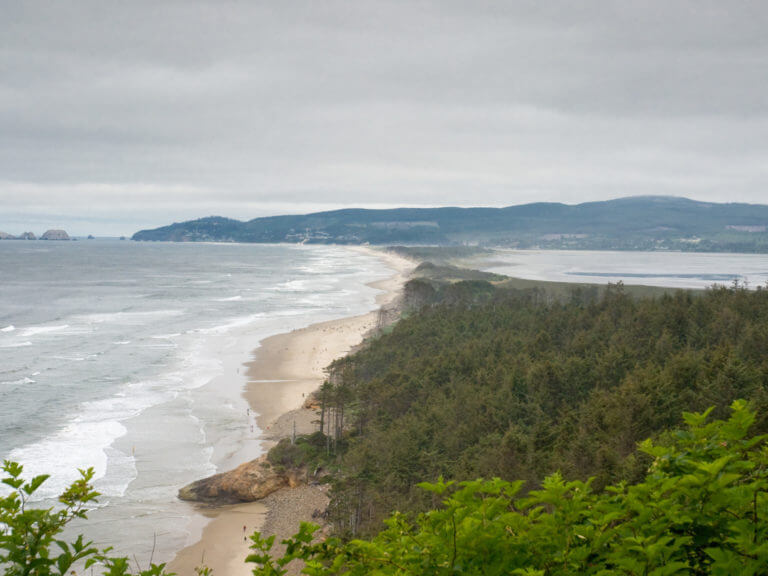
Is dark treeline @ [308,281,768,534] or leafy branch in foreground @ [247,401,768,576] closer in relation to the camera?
leafy branch in foreground @ [247,401,768,576]

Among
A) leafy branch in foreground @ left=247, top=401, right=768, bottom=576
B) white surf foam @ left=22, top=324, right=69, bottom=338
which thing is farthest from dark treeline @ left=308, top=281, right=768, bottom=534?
white surf foam @ left=22, top=324, right=69, bottom=338

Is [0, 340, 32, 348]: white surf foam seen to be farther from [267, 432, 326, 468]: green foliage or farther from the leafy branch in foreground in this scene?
the leafy branch in foreground

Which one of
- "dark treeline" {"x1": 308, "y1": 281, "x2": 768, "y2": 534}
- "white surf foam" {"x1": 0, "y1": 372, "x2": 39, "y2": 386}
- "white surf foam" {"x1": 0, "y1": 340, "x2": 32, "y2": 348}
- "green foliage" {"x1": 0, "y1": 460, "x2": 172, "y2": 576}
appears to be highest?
"green foliage" {"x1": 0, "y1": 460, "x2": 172, "y2": 576}

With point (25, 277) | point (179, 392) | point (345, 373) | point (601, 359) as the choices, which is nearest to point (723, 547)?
point (601, 359)

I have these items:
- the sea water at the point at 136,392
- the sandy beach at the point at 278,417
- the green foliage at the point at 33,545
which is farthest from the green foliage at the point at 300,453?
the green foliage at the point at 33,545

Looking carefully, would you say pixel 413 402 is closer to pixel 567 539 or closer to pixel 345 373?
pixel 345 373

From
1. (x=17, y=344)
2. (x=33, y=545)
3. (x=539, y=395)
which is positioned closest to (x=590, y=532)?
(x=33, y=545)
